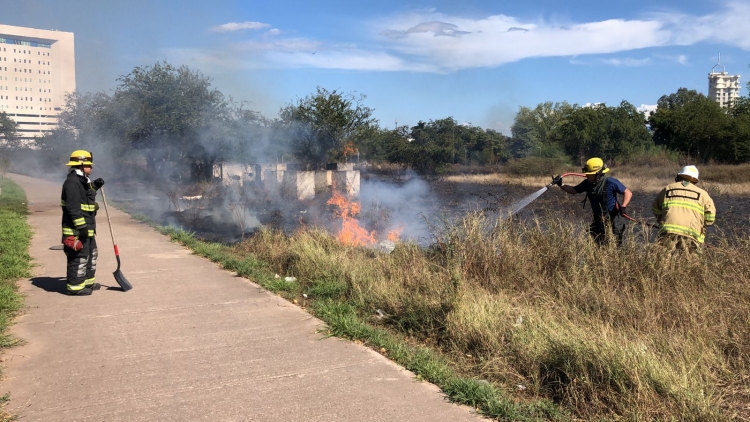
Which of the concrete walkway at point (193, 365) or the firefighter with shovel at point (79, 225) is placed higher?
the firefighter with shovel at point (79, 225)

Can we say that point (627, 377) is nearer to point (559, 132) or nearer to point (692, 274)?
point (692, 274)

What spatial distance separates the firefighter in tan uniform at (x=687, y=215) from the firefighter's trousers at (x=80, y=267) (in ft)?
20.5

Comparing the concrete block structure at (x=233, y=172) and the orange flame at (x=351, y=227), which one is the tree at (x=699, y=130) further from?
the orange flame at (x=351, y=227)

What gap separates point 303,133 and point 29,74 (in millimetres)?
88002

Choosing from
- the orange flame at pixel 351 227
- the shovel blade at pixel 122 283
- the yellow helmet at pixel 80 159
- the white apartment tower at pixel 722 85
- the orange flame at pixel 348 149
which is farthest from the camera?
the white apartment tower at pixel 722 85

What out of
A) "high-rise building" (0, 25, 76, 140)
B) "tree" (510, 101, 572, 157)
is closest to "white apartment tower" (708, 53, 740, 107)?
"tree" (510, 101, 572, 157)

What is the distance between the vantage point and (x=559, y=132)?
137 feet

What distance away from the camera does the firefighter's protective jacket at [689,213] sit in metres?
6.06

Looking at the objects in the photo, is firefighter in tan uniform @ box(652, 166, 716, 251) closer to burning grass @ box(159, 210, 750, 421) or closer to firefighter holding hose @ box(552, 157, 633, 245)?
burning grass @ box(159, 210, 750, 421)

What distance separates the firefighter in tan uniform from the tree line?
57.7ft

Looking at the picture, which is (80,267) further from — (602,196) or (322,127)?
(322,127)

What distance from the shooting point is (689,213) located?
6113 millimetres

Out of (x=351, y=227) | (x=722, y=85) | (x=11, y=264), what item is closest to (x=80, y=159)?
(x=11, y=264)

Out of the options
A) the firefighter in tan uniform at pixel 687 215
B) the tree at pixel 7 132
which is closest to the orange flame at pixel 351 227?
the firefighter in tan uniform at pixel 687 215
